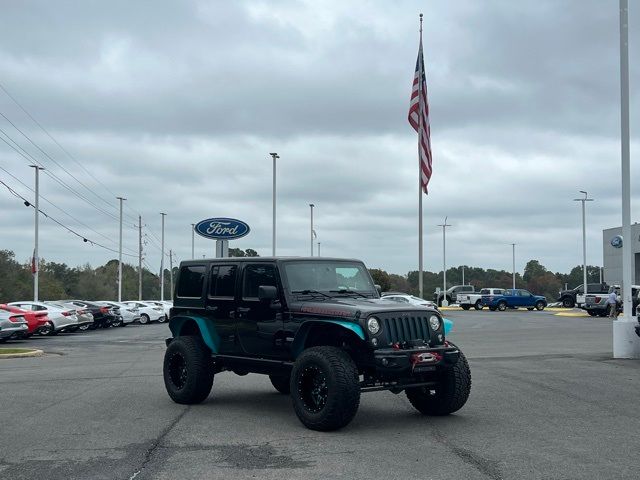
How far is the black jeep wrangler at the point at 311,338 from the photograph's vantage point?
940 cm

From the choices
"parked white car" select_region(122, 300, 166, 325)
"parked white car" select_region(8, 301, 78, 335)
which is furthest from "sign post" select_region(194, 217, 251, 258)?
"parked white car" select_region(122, 300, 166, 325)

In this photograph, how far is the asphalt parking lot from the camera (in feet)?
24.8

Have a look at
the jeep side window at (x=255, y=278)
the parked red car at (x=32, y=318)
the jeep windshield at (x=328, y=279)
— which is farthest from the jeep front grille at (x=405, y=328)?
the parked red car at (x=32, y=318)

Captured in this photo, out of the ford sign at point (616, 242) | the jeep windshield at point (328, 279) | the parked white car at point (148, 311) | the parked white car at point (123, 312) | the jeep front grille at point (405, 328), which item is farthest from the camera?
the ford sign at point (616, 242)

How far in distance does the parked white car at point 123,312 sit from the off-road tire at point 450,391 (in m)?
36.0

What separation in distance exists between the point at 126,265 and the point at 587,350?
408 feet

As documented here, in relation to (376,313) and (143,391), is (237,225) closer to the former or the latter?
(143,391)

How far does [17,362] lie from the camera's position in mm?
20672

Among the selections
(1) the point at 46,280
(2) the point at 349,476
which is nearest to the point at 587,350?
(2) the point at 349,476

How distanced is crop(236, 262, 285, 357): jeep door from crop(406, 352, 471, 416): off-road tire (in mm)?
1946

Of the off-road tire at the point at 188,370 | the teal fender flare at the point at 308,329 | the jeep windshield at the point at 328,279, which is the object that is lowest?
the off-road tire at the point at 188,370

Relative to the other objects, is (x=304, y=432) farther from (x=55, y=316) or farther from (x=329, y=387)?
(x=55, y=316)

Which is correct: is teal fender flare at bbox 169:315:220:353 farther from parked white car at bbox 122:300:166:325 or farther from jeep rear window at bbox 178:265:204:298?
parked white car at bbox 122:300:166:325

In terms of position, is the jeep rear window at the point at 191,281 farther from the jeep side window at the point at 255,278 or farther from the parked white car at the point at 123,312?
the parked white car at the point at 123,312
